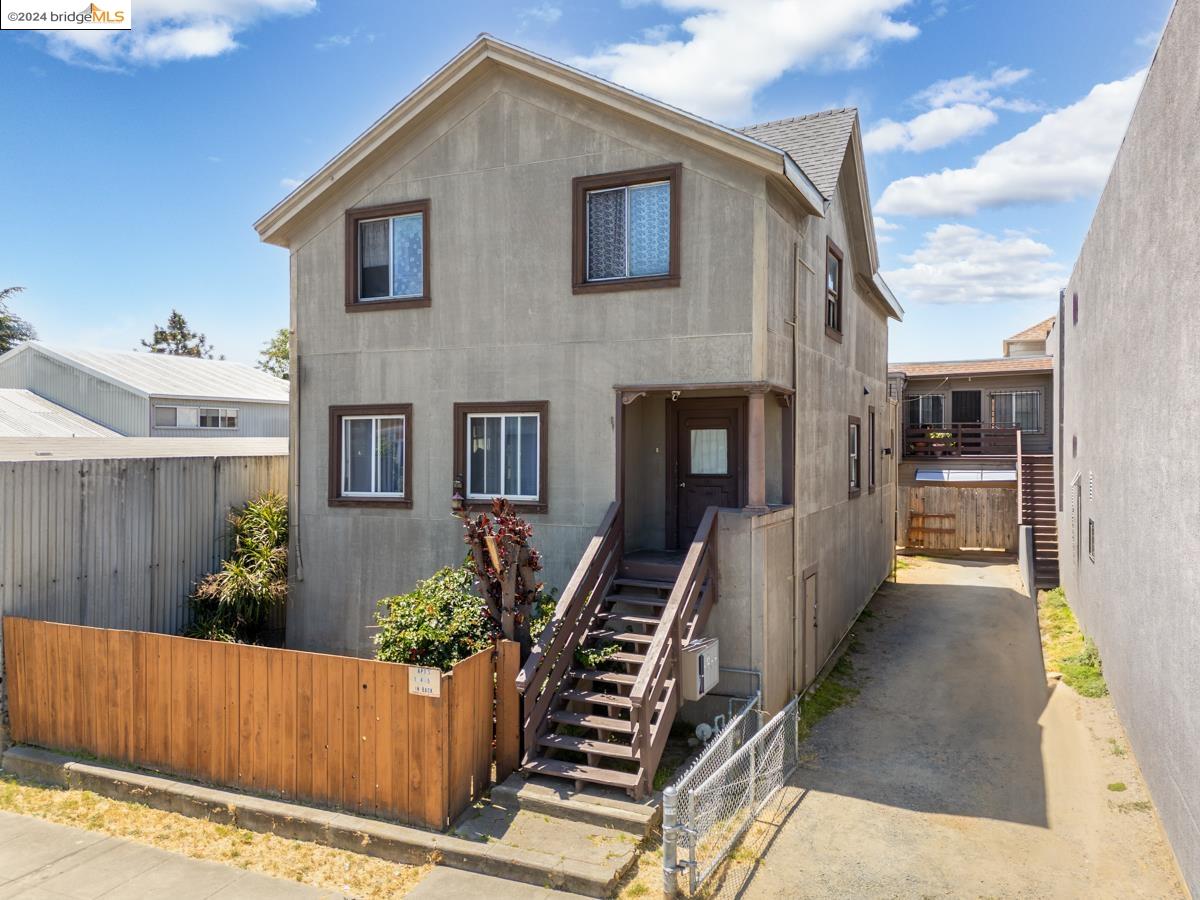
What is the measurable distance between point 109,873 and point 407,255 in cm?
814

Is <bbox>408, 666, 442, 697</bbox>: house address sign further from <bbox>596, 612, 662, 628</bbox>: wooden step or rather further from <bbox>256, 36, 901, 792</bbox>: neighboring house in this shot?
<bbox>596, 612, 662, 628</bbox>: wooden step

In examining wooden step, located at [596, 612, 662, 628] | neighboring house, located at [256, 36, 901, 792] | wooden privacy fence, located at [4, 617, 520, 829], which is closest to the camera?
wooden privacy fence, located at [4, 617, 520, 829]

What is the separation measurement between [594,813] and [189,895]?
3.37m

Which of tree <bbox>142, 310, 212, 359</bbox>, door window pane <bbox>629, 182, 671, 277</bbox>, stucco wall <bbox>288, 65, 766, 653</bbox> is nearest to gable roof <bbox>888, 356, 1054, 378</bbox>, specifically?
door window pane <bbox>629, 182, 671, 277</bbox>

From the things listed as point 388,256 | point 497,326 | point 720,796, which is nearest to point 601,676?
point 720,796

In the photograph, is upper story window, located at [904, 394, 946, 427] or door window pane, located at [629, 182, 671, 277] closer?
door window pane, located at [629, 182, 671, 277]

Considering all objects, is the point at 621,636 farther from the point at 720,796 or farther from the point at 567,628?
the point at 720,796

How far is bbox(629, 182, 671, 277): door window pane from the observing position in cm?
978

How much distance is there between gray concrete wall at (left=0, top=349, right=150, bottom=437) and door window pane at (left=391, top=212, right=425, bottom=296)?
18780mm

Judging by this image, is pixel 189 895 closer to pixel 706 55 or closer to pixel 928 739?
pixel 928 739

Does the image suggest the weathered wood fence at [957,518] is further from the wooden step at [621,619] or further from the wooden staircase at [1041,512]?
the wooden step at [621,619]

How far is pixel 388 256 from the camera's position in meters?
11.4

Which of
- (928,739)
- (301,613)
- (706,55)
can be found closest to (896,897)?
(928,739)

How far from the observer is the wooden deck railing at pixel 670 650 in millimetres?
7406
